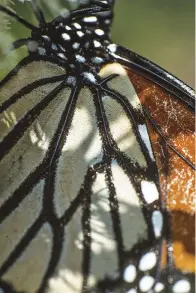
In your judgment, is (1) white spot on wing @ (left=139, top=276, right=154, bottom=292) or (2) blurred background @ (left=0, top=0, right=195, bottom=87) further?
(2) blurred background @ (left=0, top=0, right=195, bottom=87)

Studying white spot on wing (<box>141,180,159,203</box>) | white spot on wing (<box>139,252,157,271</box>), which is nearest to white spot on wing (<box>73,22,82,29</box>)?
white spot on wing (<box>141,180,159,203</box>)

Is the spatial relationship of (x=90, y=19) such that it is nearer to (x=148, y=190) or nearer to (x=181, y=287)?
(x=148, y=190)

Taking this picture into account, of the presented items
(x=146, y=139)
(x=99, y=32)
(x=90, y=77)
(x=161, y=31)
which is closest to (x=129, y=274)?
(x=146, y=139)

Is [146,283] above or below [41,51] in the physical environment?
below

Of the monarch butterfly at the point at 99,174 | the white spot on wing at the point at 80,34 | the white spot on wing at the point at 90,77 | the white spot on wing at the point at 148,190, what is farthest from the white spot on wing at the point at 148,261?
the white spot on wing at the point at 80,34

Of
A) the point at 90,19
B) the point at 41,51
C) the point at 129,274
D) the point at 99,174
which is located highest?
the point at 90,19

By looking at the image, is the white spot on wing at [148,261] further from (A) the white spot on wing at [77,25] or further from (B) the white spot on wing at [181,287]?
(A) the white spot on wing at [77,25]

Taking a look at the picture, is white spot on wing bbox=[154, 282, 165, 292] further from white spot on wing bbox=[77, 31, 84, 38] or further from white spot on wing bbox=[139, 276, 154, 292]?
white spot on wing bbox=[77, 31, 84, 38]

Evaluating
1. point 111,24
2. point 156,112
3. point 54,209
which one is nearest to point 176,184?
point 156,112
